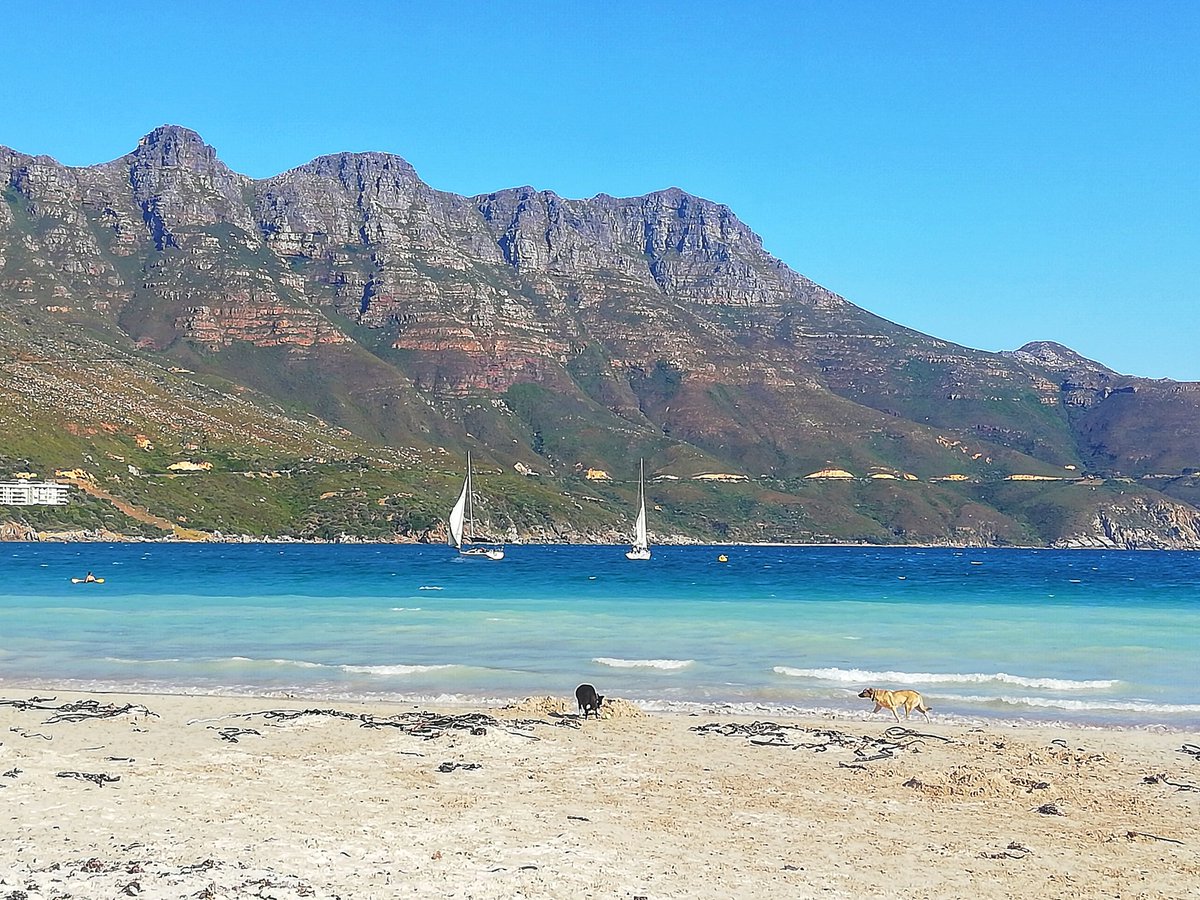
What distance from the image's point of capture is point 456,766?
17422 millimetres

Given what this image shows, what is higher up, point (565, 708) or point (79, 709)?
point (565, 708)

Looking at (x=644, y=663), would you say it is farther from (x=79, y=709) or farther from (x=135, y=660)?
(x=79, y=709)

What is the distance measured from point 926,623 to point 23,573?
66.2 m

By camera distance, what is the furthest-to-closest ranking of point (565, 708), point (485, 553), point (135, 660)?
point (485, 553), point (135, 660), point (565, 708)

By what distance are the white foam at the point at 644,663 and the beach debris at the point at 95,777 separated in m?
16.3

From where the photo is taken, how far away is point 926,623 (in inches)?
1913

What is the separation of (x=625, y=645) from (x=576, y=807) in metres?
22.0

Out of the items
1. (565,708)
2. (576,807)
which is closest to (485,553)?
(565,708)

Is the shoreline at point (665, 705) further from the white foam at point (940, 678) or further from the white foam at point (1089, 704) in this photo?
the white foam at point (940, 678)

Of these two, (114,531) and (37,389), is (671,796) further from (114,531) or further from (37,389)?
(37,389)

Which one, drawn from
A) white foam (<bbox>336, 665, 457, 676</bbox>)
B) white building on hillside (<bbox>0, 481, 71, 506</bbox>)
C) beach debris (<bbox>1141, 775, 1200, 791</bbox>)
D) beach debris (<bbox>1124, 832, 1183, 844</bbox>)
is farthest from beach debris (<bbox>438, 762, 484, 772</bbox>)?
white building on hillside (<bbox>0, 481, 71, 506</bbox>)

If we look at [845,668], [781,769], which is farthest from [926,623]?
[781,769]

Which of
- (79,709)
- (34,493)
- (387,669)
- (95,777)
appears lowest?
(387,669)

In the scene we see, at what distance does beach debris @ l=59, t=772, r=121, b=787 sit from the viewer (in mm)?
15929
